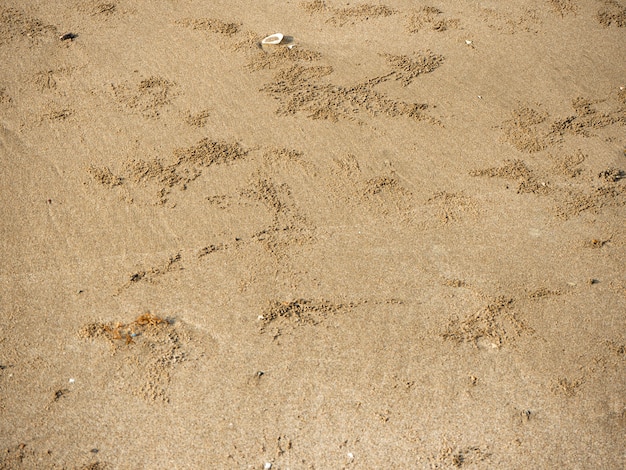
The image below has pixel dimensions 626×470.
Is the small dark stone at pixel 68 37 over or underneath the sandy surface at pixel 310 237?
over

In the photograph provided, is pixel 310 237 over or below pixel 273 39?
below

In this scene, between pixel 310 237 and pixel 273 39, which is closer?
pixel 310 237

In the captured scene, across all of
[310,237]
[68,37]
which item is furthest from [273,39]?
[310,237]

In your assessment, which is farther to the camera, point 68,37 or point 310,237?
point 68,37

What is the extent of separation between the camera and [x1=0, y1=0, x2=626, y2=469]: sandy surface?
203 cm

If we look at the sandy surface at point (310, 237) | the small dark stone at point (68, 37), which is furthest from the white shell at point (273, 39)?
the small dark stone at point (68, 37)

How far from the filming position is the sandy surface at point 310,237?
2.03 m

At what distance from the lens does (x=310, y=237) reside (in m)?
2.66

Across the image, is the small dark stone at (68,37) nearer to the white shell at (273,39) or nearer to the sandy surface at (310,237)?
the sandy surface at (310,237)

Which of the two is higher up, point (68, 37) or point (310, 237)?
point (68, 37)

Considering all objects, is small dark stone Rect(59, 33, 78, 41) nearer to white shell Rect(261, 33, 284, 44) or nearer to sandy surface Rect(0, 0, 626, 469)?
sandy surface Rect(0, 0, 626, 469)

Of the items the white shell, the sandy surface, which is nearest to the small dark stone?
the sandy surface

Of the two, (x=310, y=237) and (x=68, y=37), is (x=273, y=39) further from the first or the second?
(x=310, y=237)

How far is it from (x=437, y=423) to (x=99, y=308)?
1304 millimetres
